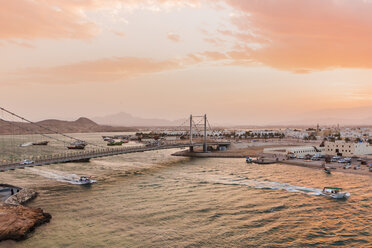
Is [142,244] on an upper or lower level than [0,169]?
lower

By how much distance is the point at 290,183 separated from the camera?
29953 mm

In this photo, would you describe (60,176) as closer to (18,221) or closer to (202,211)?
(18,221)

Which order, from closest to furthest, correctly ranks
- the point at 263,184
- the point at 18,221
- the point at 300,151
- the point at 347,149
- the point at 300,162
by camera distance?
the point at 18,221, the point at 263,184, the point at 300,162, the point at 347,149, the point at 300,151

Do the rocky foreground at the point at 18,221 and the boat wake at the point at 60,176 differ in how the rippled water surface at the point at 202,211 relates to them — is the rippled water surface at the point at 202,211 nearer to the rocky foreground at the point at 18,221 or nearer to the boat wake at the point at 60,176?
the boat wake at the point at 60,176

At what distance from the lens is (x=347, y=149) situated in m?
49.5

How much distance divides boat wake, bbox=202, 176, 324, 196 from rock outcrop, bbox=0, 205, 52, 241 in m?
18.1

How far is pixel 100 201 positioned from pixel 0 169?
11.1m

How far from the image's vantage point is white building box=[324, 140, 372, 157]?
160 feet

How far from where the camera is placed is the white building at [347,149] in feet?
160

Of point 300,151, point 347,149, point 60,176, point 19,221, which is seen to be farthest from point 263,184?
point 347,149

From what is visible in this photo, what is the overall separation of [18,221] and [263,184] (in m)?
22.4

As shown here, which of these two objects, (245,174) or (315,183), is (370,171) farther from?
(245,174)

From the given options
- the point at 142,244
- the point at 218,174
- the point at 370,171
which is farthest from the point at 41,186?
the point at 370,171

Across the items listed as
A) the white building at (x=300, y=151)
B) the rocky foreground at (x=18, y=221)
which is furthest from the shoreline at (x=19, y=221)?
the white building at (x=300, y=151)
